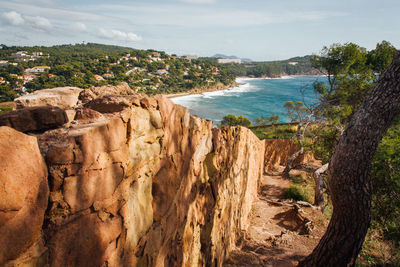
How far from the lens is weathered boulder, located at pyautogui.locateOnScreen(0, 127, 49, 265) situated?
103 centimetres

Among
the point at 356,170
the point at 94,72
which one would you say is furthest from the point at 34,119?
the point at 94,72

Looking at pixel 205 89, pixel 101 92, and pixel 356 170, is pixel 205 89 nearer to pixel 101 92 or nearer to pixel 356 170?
pixel 356 170

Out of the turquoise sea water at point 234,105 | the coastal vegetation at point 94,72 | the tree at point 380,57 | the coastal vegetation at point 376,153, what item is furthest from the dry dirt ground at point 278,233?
the turquoise sea water at point 234,105

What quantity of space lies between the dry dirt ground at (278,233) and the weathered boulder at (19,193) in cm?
368

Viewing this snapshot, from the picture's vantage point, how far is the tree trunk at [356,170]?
2.83 m

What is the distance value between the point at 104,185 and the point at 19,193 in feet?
1.64

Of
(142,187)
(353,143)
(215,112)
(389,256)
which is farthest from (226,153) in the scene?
(215,112)

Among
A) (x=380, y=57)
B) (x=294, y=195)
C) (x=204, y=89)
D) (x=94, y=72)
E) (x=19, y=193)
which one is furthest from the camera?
(x=204, y=89)

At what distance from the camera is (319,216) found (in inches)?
270

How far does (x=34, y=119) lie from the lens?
151 cm

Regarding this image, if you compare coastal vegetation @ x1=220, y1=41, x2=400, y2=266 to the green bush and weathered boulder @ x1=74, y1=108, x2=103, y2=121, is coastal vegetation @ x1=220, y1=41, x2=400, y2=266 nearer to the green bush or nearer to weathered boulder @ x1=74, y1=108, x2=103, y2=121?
the green bush

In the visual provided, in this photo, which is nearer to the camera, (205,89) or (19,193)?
(19,193)

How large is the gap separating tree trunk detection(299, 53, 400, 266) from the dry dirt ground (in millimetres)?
1362

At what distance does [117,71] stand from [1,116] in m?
59.8
